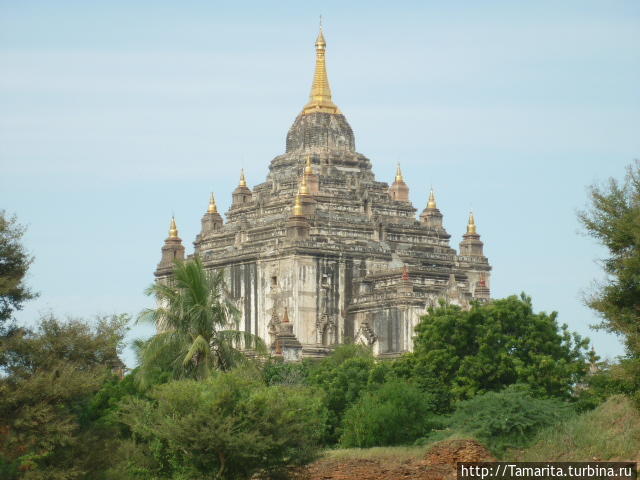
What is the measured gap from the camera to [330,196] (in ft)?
298

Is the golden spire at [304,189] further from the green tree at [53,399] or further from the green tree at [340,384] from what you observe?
the green tree at [53,399]

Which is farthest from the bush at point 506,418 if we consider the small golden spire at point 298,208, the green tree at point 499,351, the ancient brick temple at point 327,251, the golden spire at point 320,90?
the golden spire at point 320,90

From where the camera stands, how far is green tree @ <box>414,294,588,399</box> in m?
60.2

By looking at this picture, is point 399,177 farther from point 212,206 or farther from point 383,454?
point 383,454

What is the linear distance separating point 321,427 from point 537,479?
37.1 feet

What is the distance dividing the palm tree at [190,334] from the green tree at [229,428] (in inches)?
167

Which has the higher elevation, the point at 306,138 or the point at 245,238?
the point at 306,138

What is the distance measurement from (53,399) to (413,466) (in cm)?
1083

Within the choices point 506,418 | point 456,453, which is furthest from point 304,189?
point 456,453

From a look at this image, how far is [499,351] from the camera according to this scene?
6122 centimetres

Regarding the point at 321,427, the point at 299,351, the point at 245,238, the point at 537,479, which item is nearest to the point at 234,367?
the point at 321,427

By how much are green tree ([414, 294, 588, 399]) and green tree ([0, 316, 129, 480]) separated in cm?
1595

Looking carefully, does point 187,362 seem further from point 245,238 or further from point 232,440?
point 245,238

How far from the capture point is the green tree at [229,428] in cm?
4488
